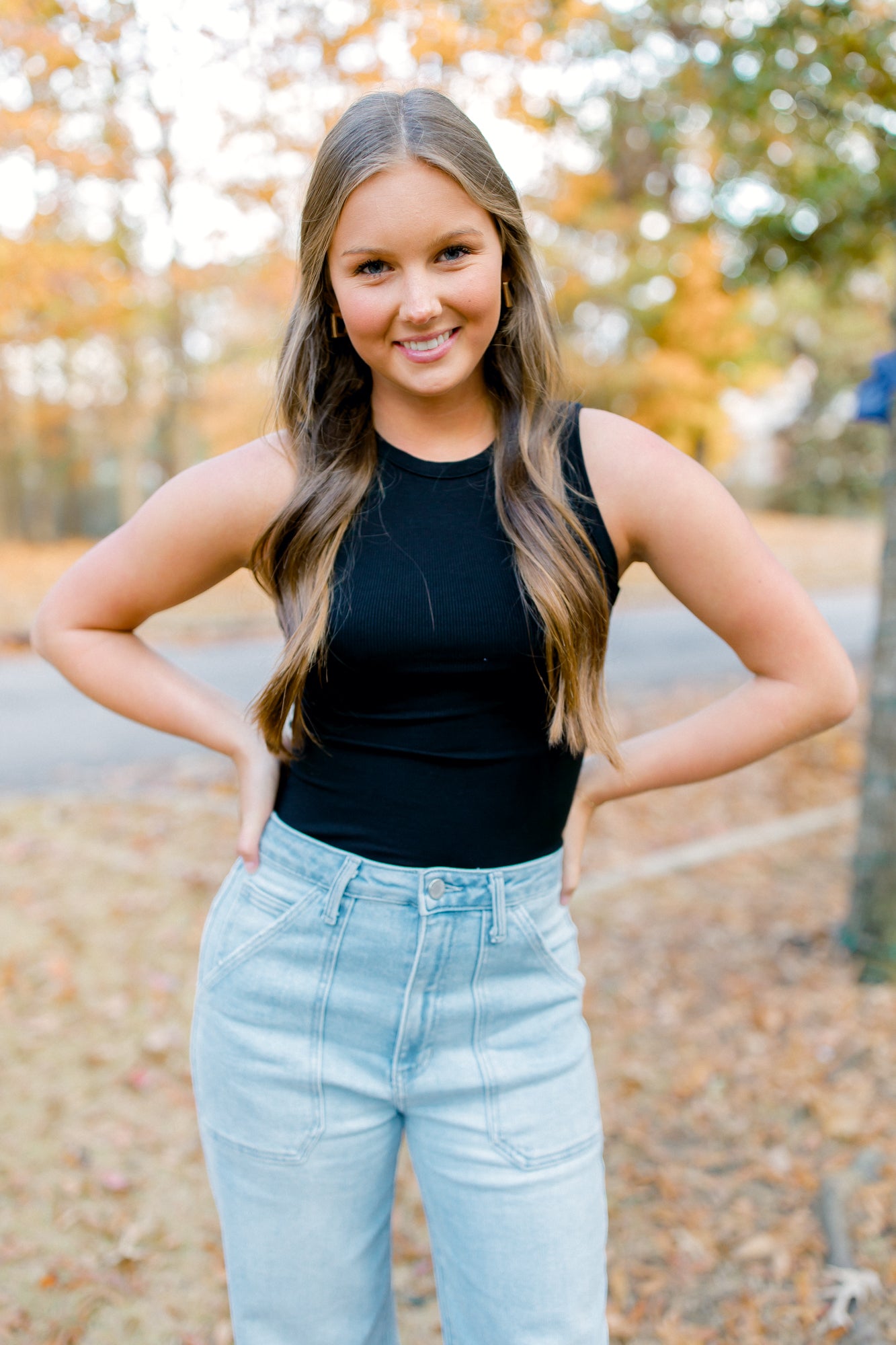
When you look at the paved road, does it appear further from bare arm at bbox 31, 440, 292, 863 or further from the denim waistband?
the denim waistband

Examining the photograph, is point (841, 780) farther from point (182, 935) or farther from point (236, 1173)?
point (236, 1173)

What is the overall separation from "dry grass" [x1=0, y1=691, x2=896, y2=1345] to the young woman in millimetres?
1217

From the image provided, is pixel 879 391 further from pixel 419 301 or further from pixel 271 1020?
pixel 271 1020

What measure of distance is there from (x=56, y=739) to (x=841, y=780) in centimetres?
501

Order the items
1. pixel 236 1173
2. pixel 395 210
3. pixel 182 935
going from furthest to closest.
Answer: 1. pixel 182 935
2. pixel 236 1173
3. pixel 395 210

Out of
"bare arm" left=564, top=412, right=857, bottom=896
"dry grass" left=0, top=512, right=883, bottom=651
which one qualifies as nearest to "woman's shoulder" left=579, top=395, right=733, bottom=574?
"bare arm" left=564, top=412, right=857, bottom=896

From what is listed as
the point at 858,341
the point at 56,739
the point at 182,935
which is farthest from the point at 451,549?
the point at 858,341

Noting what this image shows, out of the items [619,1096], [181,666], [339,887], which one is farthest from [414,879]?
[181,666]

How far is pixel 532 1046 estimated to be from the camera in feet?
5.14

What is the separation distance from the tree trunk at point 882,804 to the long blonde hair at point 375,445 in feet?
7.42

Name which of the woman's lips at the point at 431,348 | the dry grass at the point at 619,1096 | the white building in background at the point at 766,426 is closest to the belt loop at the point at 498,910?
the woman's lips at the point at 431,348

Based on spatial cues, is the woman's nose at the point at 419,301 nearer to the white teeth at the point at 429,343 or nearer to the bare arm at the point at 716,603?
the white teeth at the point at 429,343

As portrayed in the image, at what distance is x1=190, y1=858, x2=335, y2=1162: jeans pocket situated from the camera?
1.54 meters

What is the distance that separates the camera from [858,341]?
2711 centimetres
